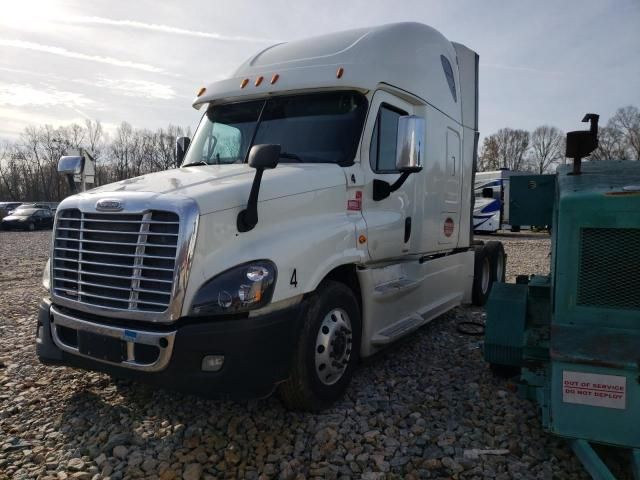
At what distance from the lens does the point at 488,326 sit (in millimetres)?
4023

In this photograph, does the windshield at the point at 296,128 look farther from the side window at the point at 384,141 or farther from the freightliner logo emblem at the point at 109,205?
the freightliner logo emblem at the point at 109,205

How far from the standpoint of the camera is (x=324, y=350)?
3.76 meters

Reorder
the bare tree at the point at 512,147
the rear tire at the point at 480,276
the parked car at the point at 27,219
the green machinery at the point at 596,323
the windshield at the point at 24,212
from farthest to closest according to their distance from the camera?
the bare tree at the point at 512,147
the windshield at the point at 24,212
the parked car at the point at 27,219
the rear tire at the point at 480,276
the green machinery at the point at 596,323

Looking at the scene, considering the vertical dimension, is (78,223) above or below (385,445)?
above

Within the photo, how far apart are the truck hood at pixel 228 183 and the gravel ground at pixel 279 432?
65.6 inches

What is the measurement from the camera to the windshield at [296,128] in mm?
4328

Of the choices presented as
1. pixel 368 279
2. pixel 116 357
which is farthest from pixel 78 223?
pixel 368 279

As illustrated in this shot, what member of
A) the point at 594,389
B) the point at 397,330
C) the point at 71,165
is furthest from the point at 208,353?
the point at 71,165

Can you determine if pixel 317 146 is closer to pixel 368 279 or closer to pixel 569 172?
pixel 368 279

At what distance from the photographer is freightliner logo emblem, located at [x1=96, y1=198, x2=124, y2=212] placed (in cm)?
333

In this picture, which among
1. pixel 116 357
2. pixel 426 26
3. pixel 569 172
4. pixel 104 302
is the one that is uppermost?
pixel 426 26

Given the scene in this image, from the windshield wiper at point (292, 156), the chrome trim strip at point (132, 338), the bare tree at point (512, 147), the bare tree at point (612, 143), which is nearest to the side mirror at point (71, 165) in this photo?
the chrome trim strip at point (132, 338)

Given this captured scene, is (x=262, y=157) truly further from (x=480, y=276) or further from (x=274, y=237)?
(x=480, y=276)

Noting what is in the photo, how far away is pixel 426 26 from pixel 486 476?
191 inches
